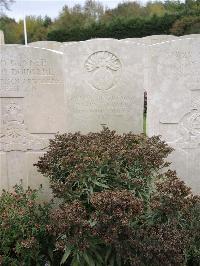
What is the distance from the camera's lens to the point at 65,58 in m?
4.51

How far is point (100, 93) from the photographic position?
4582 mm

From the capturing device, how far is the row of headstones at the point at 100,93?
4457 mm

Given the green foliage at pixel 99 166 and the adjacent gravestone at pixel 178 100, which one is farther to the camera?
the adjacent gravestone at pixel 178 100

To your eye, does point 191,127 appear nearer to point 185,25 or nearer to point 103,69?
point 103,69

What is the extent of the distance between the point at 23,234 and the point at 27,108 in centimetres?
169

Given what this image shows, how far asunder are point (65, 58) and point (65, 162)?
1.51 m

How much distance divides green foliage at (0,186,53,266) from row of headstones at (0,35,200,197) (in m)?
1.04

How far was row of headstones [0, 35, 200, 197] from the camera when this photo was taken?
14.6 ft

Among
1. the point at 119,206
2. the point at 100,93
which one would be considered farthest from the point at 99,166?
the point at 100,93

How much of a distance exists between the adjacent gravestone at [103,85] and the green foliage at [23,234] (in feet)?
4.11

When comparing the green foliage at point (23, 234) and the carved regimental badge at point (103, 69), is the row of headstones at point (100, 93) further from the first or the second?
the green foliage at point (23, 234)

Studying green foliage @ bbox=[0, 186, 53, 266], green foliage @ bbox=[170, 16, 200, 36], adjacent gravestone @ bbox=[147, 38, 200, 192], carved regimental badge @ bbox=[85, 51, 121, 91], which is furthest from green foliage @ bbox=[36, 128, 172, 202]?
green foliage @ bbox=[170, 16, 200, 36]

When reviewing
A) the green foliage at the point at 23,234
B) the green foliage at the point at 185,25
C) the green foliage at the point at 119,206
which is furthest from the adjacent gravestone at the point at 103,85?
the green foliage at the point at 185,25

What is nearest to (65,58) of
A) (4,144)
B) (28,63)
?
(28,63)
